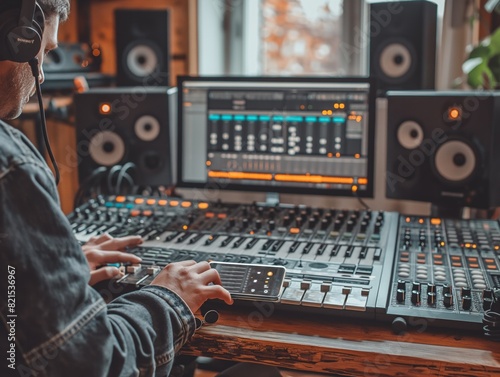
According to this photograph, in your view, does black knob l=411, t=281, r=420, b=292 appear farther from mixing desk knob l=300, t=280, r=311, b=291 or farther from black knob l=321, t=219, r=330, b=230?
black knob l=321, t=219, r=330, b=230

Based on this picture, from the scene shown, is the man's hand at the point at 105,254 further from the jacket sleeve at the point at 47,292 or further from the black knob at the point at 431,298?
the black knob at the point at 431,298

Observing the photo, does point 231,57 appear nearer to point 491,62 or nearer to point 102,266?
point 491,62

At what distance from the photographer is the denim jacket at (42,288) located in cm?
76

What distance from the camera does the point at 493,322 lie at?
1.02 metres

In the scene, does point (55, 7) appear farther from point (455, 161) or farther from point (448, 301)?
point (455, 161)

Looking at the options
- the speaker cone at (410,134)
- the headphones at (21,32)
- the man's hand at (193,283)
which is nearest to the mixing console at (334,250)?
the man's hand at (193,283)

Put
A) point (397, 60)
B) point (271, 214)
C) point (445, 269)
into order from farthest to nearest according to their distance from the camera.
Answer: point (397, 60), point (271, 214), point (445, 269)

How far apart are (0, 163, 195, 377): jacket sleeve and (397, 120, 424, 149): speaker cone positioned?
118 centimetres

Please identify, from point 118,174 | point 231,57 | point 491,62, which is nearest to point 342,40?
point 231,57

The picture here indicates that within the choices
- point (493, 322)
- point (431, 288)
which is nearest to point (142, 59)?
point (431, 288)

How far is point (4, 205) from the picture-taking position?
750 millimetres

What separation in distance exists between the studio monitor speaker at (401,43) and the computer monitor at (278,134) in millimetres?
436

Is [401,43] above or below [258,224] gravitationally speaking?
above

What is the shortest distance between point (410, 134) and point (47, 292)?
1275 millimetres
